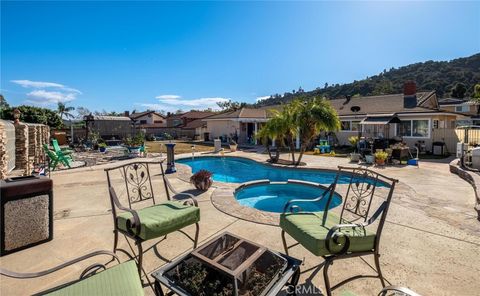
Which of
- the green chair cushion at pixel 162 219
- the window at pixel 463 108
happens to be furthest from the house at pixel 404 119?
the window at pixel 463 108

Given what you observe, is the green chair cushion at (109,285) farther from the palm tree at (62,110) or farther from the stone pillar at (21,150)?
the palm tree at (62,110)

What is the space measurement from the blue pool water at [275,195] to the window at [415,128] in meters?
14.2

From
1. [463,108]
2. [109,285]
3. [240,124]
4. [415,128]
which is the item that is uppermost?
[463,108]

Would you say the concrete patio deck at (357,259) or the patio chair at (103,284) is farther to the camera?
the concrete patio deck at (357,259)

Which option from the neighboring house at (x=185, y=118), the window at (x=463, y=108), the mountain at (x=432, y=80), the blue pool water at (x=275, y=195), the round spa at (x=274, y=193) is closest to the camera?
the blue pool water at (x=275, y=195)

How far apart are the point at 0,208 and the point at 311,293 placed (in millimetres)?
4637

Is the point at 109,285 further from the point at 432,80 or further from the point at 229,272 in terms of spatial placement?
the point at 432,80

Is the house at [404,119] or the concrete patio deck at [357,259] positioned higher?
the house at [404,119]

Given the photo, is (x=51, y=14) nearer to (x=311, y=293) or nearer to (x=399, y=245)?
(x=311, y=293)

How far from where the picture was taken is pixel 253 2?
11.1 m

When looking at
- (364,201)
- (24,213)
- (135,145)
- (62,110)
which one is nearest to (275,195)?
(364,201)

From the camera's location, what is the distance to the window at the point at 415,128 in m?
17.0

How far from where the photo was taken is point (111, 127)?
28422 millimetres

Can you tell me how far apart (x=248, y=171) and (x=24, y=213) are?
31.7 ft
